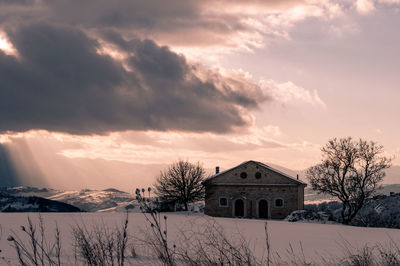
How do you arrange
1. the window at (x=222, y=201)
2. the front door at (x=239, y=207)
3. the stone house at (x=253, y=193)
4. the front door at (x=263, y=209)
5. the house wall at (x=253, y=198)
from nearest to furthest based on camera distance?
the house wall at (x=253, y=198) → the stone house at (x=253, y=193) → the front door at (x=263, y=209) → the front door at (x=239, y=207) → the window at (x=222, y=201)

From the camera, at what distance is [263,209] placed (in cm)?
4597

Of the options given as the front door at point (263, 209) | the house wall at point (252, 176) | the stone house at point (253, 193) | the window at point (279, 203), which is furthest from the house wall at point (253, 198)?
the house wall at point (252, 176)

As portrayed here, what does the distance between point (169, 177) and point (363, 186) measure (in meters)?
23.9

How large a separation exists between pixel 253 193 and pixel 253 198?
22.1 inches

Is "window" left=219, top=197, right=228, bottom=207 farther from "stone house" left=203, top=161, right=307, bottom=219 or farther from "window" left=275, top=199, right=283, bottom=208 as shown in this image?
"window" left=275, top=199, right=283, bottom=208

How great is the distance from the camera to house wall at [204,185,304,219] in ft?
149

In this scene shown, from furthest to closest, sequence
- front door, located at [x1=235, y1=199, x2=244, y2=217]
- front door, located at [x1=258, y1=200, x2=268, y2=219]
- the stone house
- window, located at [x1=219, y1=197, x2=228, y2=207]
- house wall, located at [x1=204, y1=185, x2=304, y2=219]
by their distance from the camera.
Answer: window, located at [x1=219, y1=197, x2=228, y2=207] → front door, located at [x1=235, y1=199, x2=244, y2=217] → front door, located at [x1=258, y1=200, x2=268, y2=219] → the stone house → house wall, located at [x1=204, y1=185, x2=304, y2=219]

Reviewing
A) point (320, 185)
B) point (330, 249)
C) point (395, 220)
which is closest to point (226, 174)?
point (320, 185)

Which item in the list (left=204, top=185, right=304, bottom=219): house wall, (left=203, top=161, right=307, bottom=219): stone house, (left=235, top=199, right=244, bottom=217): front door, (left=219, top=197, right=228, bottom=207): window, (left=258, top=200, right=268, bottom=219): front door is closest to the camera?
(left=204, top=185, right=304, bottom=219): house wall

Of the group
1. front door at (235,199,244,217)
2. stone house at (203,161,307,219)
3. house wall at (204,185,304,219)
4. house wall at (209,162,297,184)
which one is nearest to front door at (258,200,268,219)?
stone house at (203,161,307,219)

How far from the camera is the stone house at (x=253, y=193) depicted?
150 ft

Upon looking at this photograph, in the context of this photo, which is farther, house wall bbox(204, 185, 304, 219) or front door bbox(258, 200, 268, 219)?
front door bbox(258, 200, 268, 219)

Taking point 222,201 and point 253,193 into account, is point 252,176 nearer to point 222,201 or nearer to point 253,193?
point 253,193

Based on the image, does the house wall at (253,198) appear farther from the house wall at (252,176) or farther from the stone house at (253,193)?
the house wall at (252,176)
